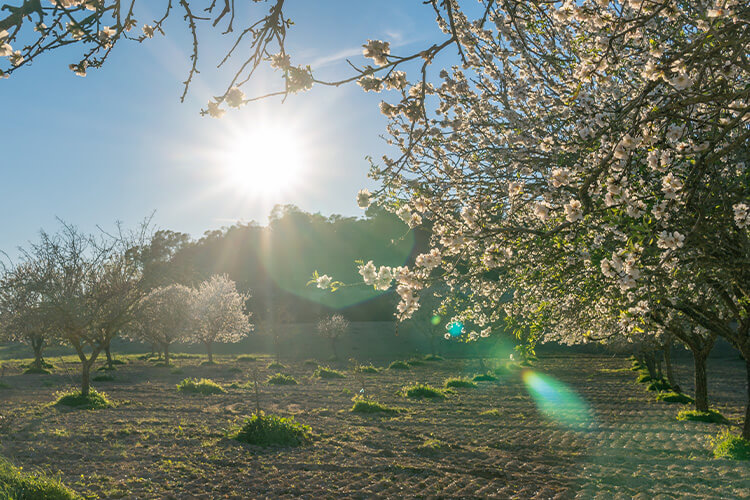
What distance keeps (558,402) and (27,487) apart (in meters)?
16.6

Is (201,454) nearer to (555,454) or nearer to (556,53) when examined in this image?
(555,454)

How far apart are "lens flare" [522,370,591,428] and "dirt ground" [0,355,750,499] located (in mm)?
309

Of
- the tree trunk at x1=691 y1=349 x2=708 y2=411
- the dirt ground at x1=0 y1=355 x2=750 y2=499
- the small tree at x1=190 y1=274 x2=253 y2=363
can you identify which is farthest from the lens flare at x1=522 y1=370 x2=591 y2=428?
the small tree at x1=190 y1=274 x2=253 y2=363

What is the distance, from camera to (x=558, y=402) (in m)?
17.9

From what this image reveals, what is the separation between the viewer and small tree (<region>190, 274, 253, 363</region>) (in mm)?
35656

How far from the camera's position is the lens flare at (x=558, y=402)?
14281mm

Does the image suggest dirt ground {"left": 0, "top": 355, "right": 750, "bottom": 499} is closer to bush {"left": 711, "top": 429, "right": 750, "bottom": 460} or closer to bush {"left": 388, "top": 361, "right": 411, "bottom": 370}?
bush {"left": 711, "top": 429, "right": 750, "bottom": 460}

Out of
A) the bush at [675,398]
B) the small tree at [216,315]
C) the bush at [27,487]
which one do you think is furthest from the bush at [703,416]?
the small tree at [216,315]

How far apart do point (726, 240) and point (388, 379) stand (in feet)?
66.8

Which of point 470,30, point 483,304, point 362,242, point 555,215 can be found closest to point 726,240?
point 555,215

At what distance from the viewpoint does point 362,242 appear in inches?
3201

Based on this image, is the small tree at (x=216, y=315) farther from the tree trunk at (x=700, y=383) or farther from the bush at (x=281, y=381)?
the tree trunk at (x=700, y=383)

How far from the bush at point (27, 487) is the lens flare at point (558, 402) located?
11.9m

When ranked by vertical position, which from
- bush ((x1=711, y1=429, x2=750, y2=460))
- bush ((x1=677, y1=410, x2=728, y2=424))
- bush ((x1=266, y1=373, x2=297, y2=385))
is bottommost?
bush ((x1=266, y1=373, x2=297, y2=385))
